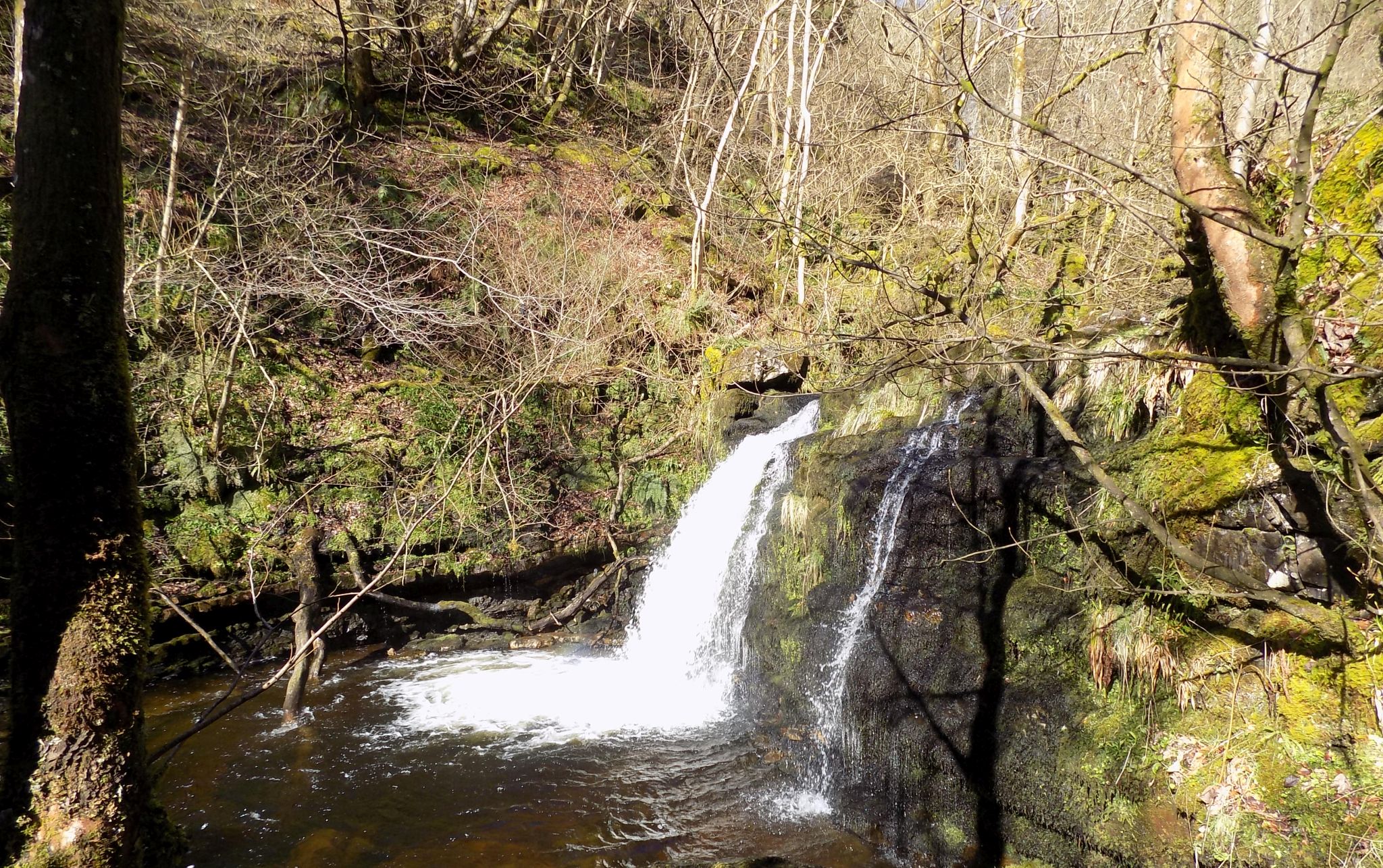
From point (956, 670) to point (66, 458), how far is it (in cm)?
464

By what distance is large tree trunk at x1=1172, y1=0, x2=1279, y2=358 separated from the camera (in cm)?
294

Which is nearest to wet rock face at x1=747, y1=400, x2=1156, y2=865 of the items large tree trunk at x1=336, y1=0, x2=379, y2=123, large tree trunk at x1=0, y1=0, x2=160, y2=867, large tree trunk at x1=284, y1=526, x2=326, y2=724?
large tree trunk at x1=0, y1=0, x2=160, y2=867

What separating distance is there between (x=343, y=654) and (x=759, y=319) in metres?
8.69

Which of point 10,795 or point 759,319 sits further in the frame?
point 759,319

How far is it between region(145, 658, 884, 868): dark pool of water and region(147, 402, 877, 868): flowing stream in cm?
2

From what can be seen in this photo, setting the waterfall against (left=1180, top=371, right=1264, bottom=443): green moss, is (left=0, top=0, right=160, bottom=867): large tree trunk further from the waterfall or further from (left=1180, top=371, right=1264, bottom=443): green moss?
(left=1180, top=371, right=1264, bottom=443): green moss

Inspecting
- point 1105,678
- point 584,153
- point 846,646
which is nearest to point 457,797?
point 846,646

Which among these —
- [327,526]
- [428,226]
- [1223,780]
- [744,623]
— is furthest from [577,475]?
[1223,780]

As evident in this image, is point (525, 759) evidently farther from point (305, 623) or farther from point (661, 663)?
point (305, 623)

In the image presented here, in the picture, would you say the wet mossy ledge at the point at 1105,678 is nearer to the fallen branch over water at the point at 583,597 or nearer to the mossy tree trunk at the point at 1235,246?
the mossy tree trunk at the point at 1235,246

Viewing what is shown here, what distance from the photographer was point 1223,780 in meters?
3.24

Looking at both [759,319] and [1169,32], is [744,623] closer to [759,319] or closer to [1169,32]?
[1169,32]

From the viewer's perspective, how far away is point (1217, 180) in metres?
3.03

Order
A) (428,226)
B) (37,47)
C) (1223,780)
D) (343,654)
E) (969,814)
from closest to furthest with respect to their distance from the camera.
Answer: (37,47) → (1223,780) → (969,814) → (343,654) → (428,226)
